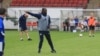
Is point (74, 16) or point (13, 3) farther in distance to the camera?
point (13, 3)

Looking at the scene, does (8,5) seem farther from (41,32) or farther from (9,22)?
(41,32)

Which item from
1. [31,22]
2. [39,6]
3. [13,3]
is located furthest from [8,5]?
[31,22]

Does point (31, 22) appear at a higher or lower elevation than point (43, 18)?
lower

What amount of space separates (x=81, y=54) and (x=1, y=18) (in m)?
6.97

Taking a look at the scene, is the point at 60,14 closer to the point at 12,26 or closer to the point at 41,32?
the point at 12,26

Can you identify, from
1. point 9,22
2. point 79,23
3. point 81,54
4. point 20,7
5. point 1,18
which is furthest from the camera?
point 20,7

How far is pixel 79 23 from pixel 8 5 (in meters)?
13.1

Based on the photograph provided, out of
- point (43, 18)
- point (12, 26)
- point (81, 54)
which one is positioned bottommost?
point (12, 26)

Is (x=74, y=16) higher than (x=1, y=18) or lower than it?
lower

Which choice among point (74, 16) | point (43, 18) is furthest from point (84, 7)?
point (43, 18)

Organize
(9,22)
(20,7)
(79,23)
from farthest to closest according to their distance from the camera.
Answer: (20,7)
(9,22)
(79,23)

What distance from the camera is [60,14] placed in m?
47.5

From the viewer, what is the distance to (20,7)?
5234 centimetres

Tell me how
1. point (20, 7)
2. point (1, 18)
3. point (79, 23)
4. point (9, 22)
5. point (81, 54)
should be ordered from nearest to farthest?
A: point (1, 18) < point (81, 54) < point (79, 23) < point (9, 22) < point (20, 7)
